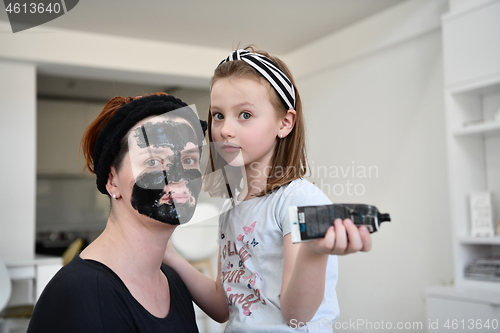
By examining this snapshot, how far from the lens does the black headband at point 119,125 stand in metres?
0.87

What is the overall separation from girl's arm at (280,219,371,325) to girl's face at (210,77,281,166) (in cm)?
25

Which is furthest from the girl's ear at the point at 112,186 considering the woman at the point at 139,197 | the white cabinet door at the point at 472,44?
the white cabinet door at the point at 472,44

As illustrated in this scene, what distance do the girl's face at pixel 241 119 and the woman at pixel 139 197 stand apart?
0.12m

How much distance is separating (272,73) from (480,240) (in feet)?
6.18

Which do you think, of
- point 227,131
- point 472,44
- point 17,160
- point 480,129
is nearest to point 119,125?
point 227,131

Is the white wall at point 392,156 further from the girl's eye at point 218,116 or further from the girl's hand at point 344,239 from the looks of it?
the girl's hand at point 344,239

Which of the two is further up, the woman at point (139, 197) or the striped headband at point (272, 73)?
the striped headband at point (272, 73)

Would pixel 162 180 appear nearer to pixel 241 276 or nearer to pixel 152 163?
pixel 152 163

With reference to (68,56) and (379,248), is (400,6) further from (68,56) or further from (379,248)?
(68,56)

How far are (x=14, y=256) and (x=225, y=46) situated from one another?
258 cm

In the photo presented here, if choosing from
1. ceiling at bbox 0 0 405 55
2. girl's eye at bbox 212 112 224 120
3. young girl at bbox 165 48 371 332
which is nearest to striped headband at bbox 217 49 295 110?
young girl at bbox 165 48 371 332

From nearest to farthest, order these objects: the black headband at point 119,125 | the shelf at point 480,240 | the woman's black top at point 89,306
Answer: the woman's black top at point 89,306 < the black headband at point 119,125 < the shelf at point 480,240

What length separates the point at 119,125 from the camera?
87cm

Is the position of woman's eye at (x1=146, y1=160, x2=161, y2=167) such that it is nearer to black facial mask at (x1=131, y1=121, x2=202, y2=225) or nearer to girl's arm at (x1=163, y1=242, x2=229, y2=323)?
black facial mask at (x1=131, y1=121, x2=202, y2=225)
